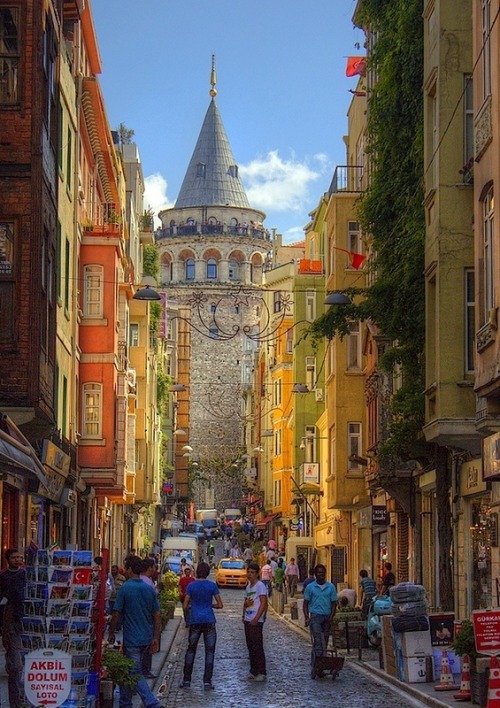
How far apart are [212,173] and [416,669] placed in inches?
5470

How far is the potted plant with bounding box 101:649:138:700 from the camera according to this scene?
53.0 feet

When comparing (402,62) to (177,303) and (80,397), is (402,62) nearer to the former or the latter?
(80,397)

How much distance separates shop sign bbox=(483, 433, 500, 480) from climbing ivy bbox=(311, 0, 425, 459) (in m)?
7.84

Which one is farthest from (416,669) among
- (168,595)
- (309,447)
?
(309,447)

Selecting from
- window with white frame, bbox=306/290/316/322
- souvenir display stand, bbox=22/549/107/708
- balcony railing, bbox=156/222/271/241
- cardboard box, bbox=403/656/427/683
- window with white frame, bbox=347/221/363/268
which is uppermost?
balcony railing, bbox=156/222/271/241

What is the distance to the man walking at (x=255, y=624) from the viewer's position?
22953 mm

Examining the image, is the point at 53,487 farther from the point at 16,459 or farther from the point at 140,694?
the point at 140,694

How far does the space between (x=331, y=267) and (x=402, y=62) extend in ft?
62.3

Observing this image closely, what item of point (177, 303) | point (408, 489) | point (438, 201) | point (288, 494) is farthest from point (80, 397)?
point (177, 303)

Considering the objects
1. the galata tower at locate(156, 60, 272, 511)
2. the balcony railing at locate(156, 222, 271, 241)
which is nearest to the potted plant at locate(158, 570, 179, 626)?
the galata tower at locate(156, 60, 272, 511)

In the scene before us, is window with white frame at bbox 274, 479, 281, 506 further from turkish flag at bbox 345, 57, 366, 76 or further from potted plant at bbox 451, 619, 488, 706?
potted plant at bbox 451, 619, 488, 706

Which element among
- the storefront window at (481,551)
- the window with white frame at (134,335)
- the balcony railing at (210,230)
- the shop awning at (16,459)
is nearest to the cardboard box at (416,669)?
the storefront window at (481,551)

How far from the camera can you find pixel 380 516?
40812mm

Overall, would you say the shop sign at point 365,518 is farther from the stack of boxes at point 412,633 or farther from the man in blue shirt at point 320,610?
the stack of boxes at point 412,633
